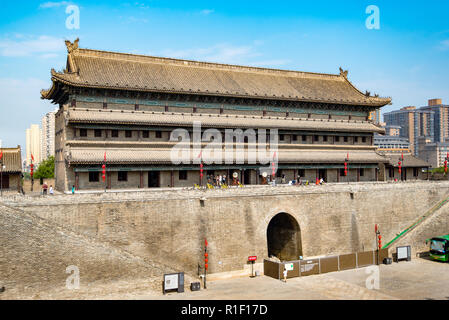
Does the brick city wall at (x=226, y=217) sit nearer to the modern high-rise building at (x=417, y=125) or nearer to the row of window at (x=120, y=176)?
the row of window at (x=120, y=176)

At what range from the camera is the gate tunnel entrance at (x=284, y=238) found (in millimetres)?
39688

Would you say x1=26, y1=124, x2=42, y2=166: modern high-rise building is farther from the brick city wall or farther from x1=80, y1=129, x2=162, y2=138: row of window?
the brick city wall

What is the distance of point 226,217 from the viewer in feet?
119

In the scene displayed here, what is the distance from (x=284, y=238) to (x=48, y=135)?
150 m

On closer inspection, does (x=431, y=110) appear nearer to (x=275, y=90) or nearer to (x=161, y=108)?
(x=275, y=90)

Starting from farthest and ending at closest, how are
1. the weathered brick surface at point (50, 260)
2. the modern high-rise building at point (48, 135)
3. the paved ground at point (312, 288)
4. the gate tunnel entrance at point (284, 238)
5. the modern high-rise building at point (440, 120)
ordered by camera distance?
the modern high-rise building at point (440, 120)
the modern high-rise building at point (48, 135)
the gate tunnel entrance at point (284, 238)
the paved ground at point (312, 288)
the weathered brick surface at point (50, 260)

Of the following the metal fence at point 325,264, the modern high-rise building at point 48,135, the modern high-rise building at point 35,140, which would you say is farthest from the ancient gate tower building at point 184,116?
the modern high-rise building at point 35,140

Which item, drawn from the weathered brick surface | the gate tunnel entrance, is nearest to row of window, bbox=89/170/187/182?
the weathered brick surface

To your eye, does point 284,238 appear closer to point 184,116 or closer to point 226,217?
point 226,217

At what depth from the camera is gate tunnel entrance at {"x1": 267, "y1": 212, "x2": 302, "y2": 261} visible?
3969 centimetres

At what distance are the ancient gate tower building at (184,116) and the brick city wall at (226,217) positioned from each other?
635cm

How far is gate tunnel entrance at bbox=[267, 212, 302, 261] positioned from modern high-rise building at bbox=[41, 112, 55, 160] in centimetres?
13566

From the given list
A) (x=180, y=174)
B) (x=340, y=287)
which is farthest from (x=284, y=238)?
(x=180, y=174)

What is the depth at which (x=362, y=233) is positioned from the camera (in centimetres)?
4294
